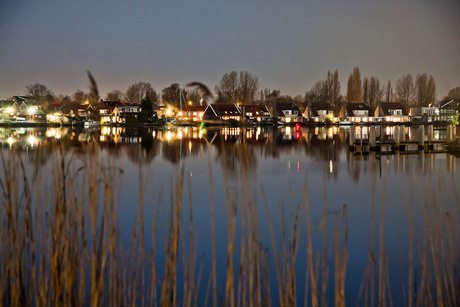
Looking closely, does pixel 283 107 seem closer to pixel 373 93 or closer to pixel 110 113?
pixel 373 93

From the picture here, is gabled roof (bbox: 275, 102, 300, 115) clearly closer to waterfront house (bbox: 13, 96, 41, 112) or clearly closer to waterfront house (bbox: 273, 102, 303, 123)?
waterfront house (bbox: 273, 102, 303, 123)

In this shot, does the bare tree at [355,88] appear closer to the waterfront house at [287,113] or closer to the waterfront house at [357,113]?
the waterfront house at [357,113]

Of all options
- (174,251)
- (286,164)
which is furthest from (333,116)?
(174,251)

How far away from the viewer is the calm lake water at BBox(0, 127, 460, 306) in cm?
460

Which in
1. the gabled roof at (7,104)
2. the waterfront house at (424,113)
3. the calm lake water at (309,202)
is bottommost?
the calm lake water at (309,202)

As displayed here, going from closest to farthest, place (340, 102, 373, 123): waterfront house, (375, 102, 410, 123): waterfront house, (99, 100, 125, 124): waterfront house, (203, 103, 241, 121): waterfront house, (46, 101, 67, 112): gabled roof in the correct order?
(203, 103, 241, 121): waterfront house → (99, 100, 125, 124): waterfront house → (340, 102, 373, 123): waterfront house → (375, 102, 410, 123): waterfront house → (46, 101, 67, 112): gabled roof

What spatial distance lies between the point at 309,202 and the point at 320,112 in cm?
8822

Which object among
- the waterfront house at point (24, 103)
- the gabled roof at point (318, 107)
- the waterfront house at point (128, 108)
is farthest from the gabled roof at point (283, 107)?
the waterfront house at point (24, 103)

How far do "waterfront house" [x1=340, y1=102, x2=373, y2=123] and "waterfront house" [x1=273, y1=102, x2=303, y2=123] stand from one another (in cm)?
1043

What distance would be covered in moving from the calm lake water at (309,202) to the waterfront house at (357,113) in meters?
71.3

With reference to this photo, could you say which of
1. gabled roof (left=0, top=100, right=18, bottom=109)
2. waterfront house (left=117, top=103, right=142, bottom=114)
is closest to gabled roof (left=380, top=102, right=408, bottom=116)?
waterfront house (left=117, top=103, right=142, bottom=114)

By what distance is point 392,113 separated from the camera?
97812 mm

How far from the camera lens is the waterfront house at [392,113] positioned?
321ft

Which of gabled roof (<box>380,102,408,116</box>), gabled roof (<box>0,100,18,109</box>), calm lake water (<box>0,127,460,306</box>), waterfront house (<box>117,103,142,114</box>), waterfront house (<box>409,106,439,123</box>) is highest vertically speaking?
gabled roof (<box>0,100,18,109</box>)
